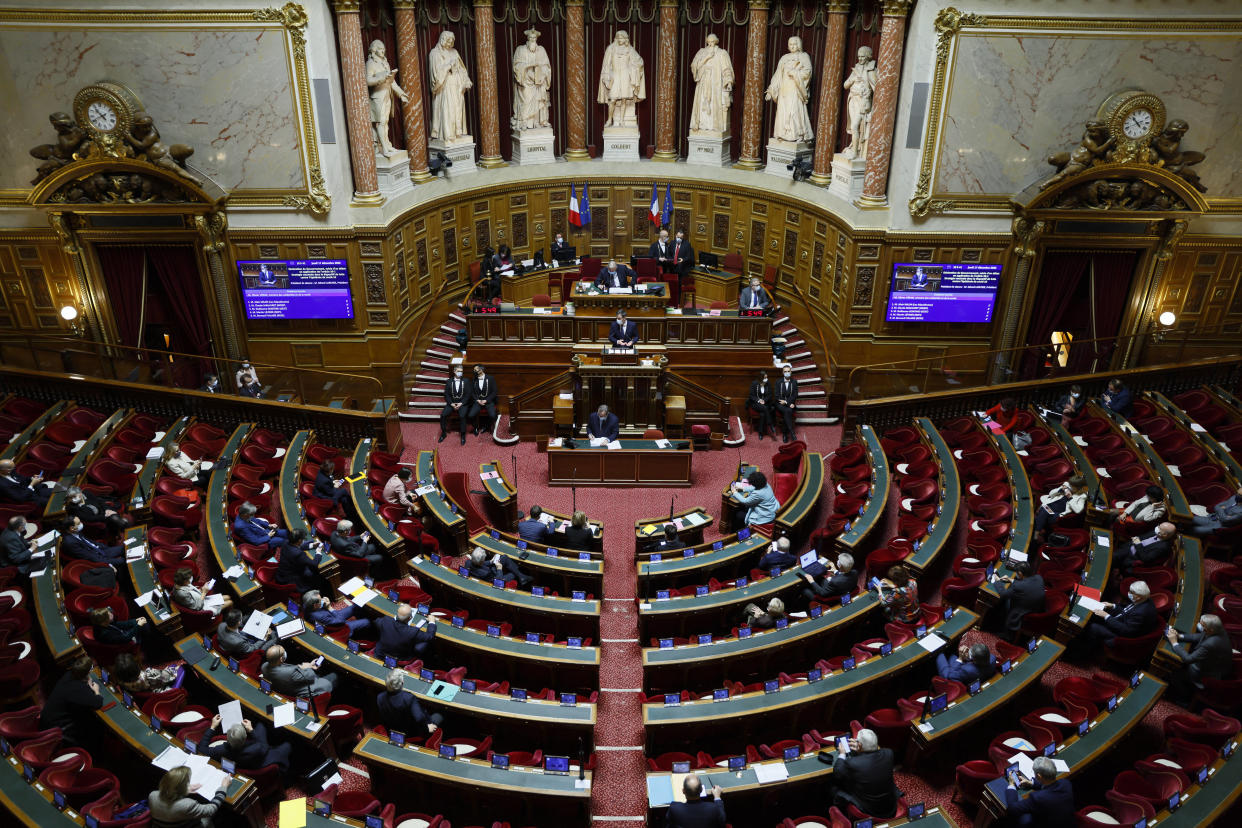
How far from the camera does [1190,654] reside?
8906 millimetres

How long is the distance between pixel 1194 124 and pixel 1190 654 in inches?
448

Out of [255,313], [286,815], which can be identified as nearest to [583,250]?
[255,313]

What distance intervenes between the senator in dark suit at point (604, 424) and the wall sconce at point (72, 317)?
10.1 m

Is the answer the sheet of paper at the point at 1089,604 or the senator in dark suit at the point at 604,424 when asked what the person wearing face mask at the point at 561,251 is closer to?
the senator in dark suit at the point at 604,424

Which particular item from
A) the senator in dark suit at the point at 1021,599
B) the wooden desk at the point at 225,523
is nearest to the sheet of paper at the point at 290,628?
the wooden desk at the point at 225,523

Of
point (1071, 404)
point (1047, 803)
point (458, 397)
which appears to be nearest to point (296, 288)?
point (458, 397)

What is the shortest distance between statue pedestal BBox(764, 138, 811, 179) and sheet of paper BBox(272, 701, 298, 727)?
15960 millimetres

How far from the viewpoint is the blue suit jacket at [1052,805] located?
23.8 ft

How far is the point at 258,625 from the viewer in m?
9.84

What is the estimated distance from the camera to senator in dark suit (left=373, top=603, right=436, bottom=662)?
390 inches

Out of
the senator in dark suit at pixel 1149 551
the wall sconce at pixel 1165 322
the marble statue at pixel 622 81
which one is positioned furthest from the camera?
the marble statue at pixel 622 81

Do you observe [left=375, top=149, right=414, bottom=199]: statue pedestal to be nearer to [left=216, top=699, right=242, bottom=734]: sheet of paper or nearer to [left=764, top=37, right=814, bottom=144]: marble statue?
[left=764, top=37, right=814, bottom=144]: marble statue

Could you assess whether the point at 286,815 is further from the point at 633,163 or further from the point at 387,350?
the point at 633,163

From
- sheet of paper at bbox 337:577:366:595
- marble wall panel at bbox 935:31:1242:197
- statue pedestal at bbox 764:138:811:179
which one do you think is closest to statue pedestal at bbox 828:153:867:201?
statue pedestal at bbox 764:138:811:179
